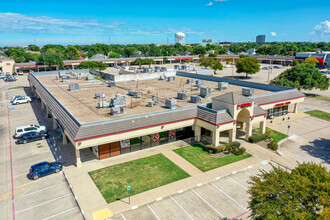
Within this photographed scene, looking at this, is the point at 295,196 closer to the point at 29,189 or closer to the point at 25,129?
the point at 29,189

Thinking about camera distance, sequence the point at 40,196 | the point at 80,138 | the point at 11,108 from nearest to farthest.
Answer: the point at 40,196 < the point at 80,138 < the point at 11,108

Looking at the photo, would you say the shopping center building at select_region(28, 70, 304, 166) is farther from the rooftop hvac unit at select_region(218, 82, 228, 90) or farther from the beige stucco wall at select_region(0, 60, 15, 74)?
the beige stucco wall at select_region(0, 60, 15, 74)

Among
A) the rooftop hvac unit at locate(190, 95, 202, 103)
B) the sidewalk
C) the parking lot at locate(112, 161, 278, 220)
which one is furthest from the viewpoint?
the rooftop hvac unit at locate(190, 95, 202, 103)

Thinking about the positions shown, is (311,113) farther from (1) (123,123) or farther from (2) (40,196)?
(2) (40,196)

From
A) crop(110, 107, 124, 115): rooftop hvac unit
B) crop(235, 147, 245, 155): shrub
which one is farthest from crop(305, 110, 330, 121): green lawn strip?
crop(110, 107, 124, 115): rooftop hvac unit

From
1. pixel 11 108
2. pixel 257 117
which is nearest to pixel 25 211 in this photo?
pixel 257 117

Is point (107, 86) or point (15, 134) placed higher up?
point (107, 86)
